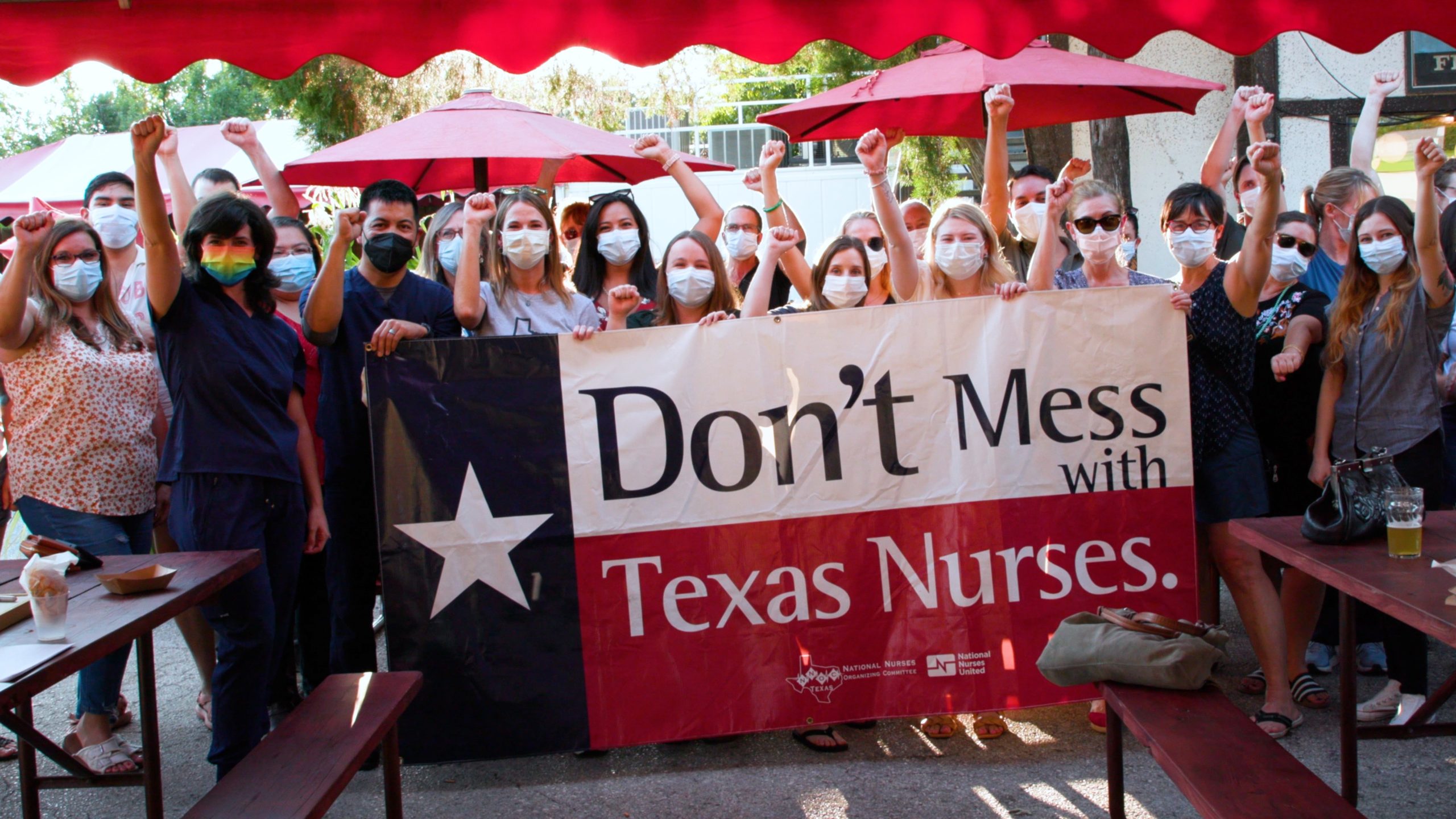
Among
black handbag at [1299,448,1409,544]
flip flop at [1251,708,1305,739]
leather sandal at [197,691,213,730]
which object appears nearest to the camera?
black handbag at [1299,448,1409,544]

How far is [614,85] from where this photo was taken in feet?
48.6

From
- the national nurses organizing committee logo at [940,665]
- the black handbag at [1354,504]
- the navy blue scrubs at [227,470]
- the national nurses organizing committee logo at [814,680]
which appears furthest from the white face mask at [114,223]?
the black handbag at [1354,504]

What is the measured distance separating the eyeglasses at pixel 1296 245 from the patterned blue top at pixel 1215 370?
685 millimetres

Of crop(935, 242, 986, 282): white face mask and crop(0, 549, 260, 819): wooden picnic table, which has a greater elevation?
crop(935, 242, 986, 282): white face mask

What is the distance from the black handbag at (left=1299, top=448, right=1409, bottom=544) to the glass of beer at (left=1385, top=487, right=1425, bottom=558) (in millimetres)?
103

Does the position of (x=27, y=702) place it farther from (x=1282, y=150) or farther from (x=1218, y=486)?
(x=1282, y=150)

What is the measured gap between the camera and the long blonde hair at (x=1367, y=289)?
4.00m

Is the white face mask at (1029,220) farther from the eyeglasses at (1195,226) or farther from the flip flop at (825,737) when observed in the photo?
the flip flop at (825,737)

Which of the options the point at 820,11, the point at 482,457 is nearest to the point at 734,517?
the point at 482,457

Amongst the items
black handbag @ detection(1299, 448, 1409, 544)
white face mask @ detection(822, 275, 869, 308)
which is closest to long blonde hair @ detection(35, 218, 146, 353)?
white face mask @ detection(822, 275, 869, 308)

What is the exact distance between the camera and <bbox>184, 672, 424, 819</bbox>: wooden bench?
255 centimetres

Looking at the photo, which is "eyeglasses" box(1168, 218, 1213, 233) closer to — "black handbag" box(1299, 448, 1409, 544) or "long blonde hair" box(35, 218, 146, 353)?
"black handbag" box(1299, 448, 1409, 544)

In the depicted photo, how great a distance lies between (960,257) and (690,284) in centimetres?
97

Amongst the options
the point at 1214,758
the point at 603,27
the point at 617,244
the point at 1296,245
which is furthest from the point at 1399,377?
the point at 603,27
